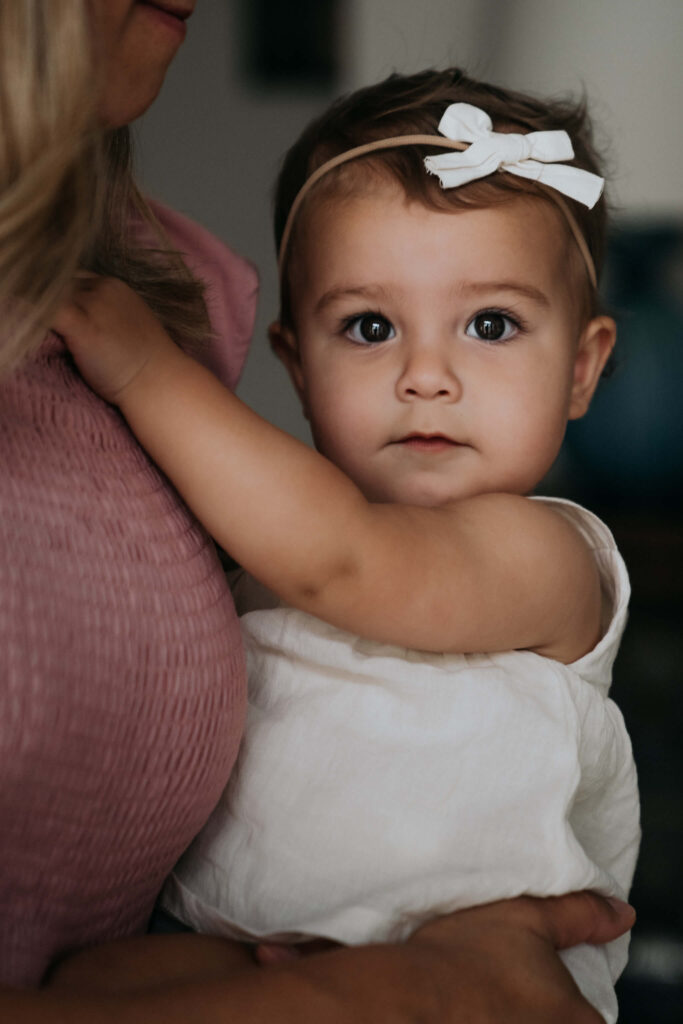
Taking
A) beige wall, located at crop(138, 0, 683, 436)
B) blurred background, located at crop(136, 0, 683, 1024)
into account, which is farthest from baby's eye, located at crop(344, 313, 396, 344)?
beige wall, located at crop(138, 0, 683, 436)

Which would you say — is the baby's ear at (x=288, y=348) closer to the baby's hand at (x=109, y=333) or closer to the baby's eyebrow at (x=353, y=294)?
the baby's eyebrow at (x=353, y=294)

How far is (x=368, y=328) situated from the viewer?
3.51ft

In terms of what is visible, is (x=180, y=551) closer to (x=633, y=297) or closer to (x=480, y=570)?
(x=480, y=570)

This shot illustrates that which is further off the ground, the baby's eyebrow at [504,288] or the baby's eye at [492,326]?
the baby's eyebrow at [504,288]

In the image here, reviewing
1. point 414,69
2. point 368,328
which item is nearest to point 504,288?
point 368,328

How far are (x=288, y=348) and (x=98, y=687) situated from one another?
71cm

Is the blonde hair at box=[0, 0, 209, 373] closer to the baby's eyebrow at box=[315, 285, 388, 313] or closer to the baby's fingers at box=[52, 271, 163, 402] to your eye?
the baby's fingers at box=[52, 271, 163, 402]

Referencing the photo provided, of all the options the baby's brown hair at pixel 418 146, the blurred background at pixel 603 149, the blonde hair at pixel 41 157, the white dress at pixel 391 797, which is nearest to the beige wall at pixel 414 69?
the blurred background at pixel 603 149

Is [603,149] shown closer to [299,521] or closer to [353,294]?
[353,294]

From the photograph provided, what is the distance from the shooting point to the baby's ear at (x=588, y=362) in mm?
1208

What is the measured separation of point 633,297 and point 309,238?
103 centimetres

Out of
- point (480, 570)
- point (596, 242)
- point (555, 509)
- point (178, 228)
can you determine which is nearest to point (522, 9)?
point (596, 242)

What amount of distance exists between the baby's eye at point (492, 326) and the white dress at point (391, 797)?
0.32 meters

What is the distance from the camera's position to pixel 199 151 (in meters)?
2.73
